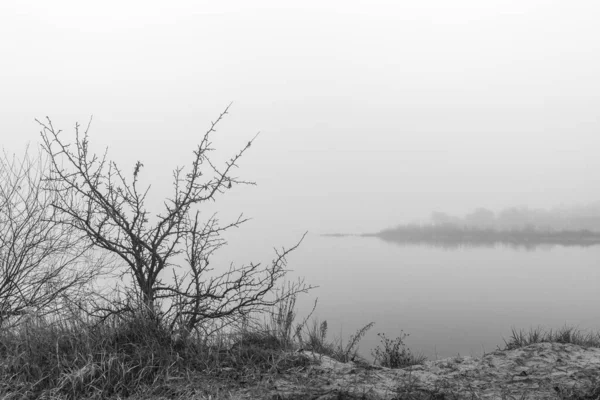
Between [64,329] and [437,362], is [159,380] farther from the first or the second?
[437,362]

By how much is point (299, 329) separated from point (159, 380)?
1.70 m

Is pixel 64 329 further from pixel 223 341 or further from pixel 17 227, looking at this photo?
pixel 17 227

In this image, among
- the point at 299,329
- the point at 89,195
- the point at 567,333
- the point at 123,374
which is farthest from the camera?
the point at 567,333

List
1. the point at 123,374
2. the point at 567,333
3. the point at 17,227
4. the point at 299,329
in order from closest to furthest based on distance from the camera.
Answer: the point at 123,374
the point at 299,329
the point at 567,333
the point at 17,227

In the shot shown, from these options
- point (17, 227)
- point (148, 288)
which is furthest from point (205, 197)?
point (17, 227)

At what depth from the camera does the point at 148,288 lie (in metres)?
4.81

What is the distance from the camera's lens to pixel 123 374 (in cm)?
385

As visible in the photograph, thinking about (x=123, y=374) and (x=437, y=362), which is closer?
(x=123, y=374)

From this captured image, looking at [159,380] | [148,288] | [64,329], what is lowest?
[159,380]

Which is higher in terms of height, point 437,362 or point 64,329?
point 64,329

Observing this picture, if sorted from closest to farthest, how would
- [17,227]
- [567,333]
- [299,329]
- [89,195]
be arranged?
[89,195]
[299,329]
[567,333]
[17,227]

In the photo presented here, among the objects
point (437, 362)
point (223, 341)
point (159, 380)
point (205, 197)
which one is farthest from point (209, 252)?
point (437, 362)

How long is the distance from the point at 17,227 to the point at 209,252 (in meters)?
6.07

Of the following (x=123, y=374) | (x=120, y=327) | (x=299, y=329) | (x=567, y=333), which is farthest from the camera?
(x=567, y=333)
